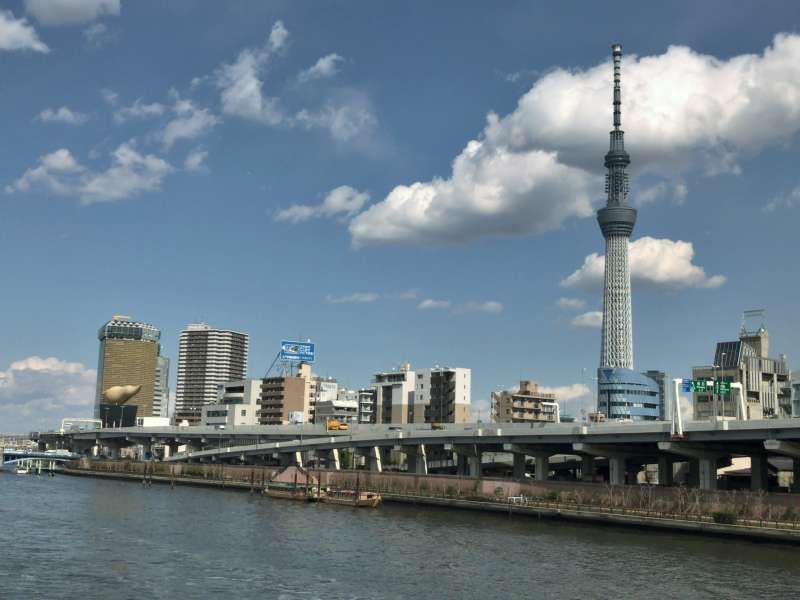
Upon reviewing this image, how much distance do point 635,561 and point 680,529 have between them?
704 inches

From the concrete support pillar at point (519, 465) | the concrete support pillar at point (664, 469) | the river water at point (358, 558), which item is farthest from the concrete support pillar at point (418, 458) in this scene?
the river water at point (358, 558)

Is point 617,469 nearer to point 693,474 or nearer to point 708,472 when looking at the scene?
point 708,472

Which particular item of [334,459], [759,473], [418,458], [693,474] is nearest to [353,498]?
[418,458]

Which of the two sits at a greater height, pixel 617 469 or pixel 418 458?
pixel 418 458

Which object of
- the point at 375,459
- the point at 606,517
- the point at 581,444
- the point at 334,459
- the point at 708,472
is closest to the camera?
the point at 606,517

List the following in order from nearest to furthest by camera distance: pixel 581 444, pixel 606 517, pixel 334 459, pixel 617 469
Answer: pixel 606 517 → pixel 581 444 → pixel 617 469 → pixel 334 459

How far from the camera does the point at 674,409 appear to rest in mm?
100438

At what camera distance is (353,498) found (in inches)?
4296

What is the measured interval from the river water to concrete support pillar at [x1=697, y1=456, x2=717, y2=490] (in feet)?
69.0

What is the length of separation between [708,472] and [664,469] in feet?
71.1

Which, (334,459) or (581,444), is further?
(334,459)

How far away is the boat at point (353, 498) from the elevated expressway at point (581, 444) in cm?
1830

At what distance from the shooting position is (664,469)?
120750mm

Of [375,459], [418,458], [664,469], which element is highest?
[418,458]
